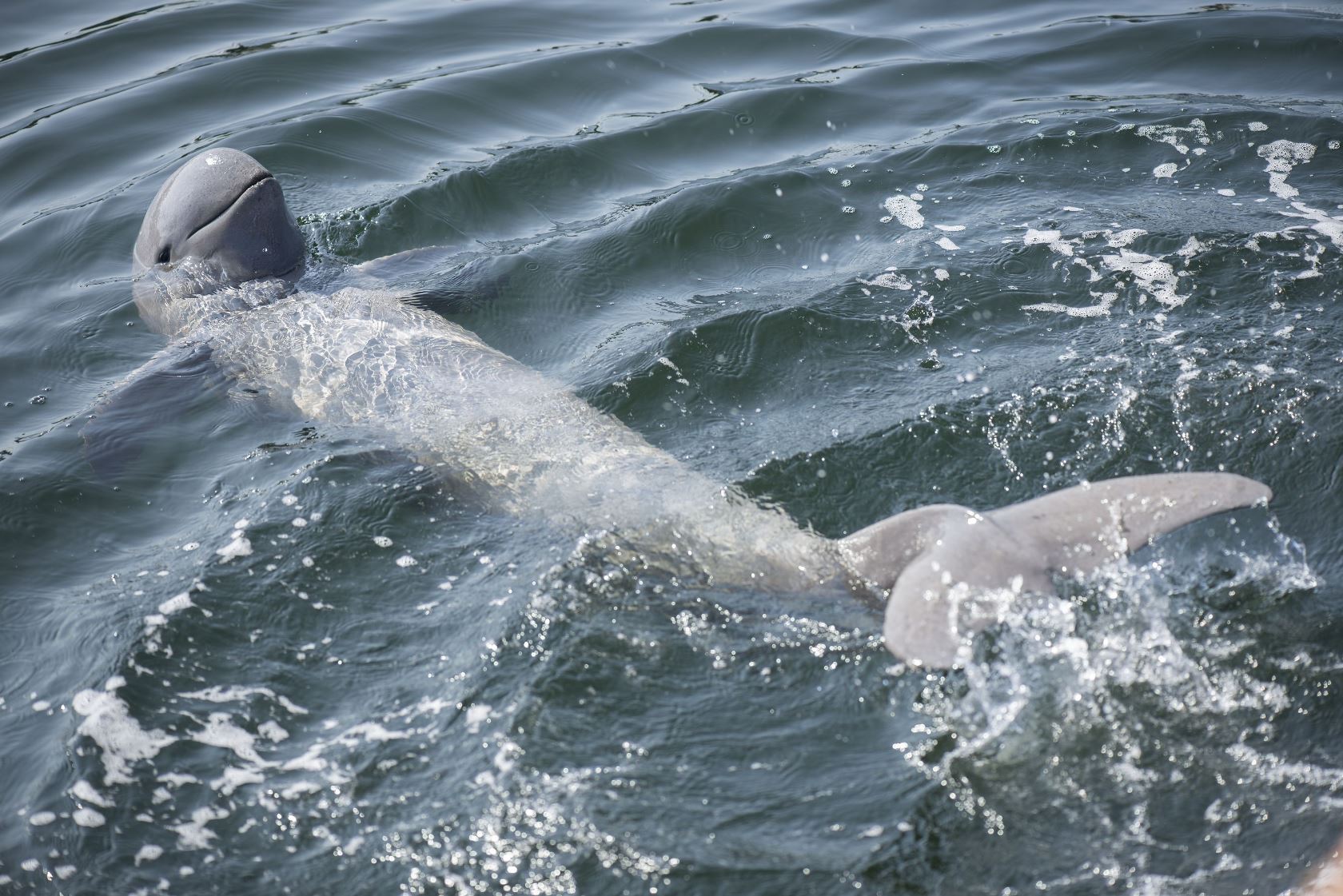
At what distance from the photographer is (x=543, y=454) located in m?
6.29

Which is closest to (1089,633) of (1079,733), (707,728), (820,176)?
(1079,733)

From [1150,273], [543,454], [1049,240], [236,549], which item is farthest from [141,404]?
[1150,273]

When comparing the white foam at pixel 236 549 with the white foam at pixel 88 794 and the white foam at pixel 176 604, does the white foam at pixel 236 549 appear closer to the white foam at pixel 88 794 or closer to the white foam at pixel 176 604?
the white foam at pixel 176 604

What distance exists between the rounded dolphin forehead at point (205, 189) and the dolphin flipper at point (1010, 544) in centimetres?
540

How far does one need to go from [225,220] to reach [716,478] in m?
4.21

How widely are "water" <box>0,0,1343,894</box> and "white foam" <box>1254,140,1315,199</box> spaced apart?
0.18 feet

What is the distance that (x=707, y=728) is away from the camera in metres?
4.80

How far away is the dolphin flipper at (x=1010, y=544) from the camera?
4730mm

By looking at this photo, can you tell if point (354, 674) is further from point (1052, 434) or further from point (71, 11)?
point (71, 11)

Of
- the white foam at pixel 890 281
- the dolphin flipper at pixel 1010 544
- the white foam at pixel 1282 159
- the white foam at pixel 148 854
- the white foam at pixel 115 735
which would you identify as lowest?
the white foam at pixel 148 854

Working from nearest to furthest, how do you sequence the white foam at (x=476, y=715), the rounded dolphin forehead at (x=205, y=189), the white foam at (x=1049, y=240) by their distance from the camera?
the white foam at (x=476, y=715) < the rounded dolphin forehead at (x=205, y=189) < the white foam at (x=1049, y=240)

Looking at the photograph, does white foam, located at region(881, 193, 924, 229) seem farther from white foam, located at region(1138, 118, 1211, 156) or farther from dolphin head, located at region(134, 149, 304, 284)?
dolphin head, located at region(134, 149, 304, 284)

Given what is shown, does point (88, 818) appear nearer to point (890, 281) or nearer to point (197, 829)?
point (197, 829)

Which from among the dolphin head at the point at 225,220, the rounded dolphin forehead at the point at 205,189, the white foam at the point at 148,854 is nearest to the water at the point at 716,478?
the white foam at the point at 148,854
